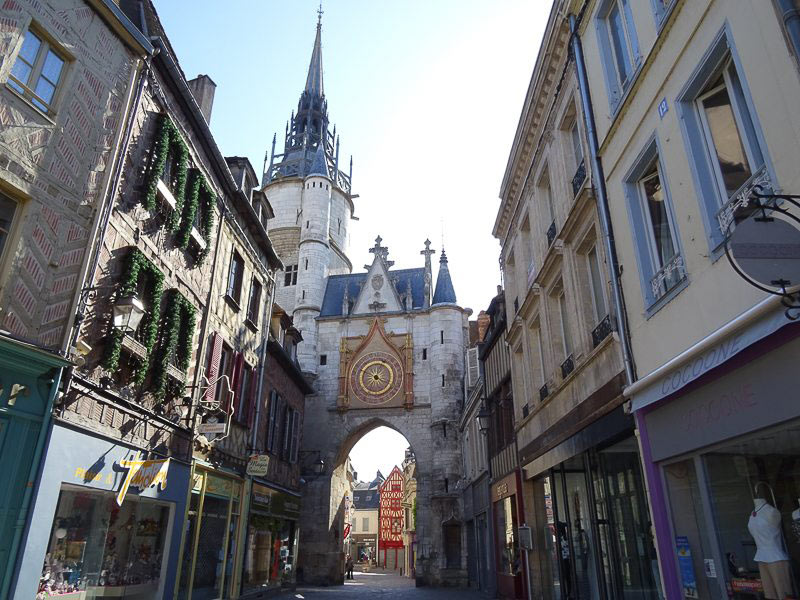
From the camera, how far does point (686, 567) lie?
17.7 ft

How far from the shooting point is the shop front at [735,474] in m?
4.09

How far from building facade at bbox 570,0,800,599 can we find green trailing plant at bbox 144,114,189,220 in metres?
6.65

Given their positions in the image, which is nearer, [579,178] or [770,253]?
[770,253]

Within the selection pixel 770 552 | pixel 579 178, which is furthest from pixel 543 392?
pixel 770 552

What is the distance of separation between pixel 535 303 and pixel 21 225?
27.6ft

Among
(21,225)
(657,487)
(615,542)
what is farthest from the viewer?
(615,542)

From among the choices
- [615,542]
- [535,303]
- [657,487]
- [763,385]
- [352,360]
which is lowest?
[615,542]

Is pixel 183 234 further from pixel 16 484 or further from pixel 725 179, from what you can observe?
pixel 725 179

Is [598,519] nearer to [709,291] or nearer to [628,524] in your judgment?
[628,524]

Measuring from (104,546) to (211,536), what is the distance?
3580 millimetres

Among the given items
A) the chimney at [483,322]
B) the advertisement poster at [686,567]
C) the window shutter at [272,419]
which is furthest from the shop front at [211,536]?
the chimney at [483,322]

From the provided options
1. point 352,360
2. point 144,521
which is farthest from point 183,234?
point 352,360

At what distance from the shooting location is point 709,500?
5.07m

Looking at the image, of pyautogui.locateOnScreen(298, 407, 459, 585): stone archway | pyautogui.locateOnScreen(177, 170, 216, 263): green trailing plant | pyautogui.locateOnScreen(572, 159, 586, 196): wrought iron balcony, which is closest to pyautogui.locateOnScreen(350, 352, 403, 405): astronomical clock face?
pyautogui.locateOnScreen(298, 407, 459, 585): stone archway
